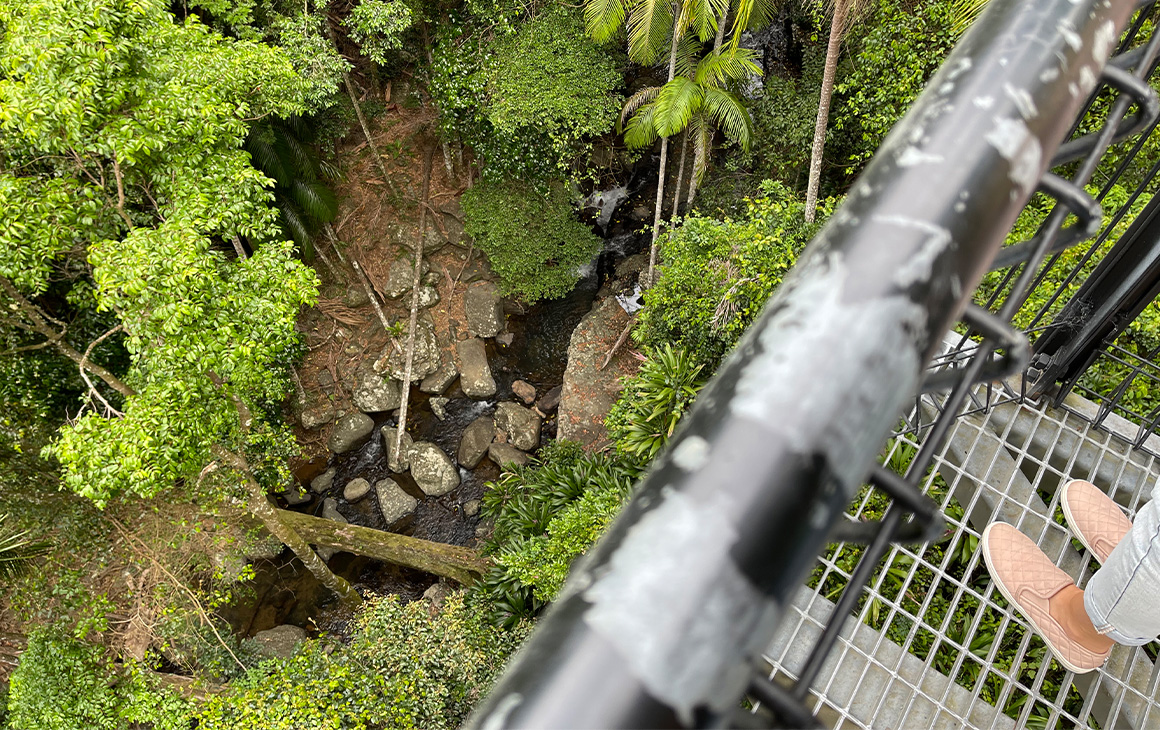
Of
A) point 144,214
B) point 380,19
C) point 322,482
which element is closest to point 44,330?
point 144,214

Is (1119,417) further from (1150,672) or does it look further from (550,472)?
(550,472)

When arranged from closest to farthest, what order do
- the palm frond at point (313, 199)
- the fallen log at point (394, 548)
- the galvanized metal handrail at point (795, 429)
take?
the galvanized metal handrail at point (795, 429) → the fallen log at point (394, 548) → the palm frond at point (313, 199)

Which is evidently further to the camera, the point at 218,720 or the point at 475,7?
the point at 475,7

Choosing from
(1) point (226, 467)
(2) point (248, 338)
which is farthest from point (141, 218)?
(1) point (226, 467)

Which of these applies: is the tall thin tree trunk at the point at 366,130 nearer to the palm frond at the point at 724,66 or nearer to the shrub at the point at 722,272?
the palm frond at the point at 724,66

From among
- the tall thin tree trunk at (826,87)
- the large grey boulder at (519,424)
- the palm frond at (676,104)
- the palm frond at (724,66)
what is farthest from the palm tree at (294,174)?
the tall thin tree trunk at (826,87)

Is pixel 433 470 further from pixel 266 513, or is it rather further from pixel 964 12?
pixel 964 12
